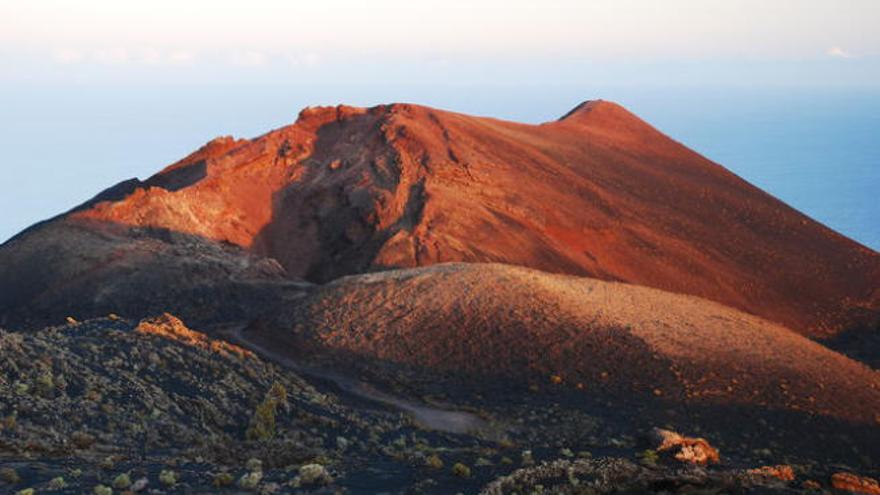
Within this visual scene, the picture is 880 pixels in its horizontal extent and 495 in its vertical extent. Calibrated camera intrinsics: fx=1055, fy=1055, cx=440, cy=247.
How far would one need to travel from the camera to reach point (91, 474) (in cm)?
978

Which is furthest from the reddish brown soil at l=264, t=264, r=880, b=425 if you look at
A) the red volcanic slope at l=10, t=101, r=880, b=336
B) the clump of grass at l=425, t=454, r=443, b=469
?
the clump of grass at l=425, t=454, r=443, b=469

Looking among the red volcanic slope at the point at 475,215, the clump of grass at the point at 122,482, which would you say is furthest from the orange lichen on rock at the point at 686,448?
the red volcanic slope at the point at 475,215

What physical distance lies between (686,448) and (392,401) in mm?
6358

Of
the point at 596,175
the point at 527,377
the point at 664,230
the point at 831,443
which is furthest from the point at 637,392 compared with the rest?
the point at 596,175

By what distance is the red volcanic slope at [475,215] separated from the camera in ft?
93.4

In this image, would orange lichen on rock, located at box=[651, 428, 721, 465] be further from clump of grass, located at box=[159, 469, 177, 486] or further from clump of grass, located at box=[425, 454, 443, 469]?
clump of grass, located at box=[159, 469, 177, 486]

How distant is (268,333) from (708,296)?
48.1 feet

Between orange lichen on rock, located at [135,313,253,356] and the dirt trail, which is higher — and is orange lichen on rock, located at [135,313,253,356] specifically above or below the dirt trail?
above

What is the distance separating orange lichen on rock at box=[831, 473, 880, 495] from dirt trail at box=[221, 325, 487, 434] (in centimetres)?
686

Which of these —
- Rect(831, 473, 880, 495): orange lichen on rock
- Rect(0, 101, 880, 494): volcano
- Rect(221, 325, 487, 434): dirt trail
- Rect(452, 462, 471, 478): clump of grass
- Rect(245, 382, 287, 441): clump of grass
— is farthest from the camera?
Rect(221, 325, 487, 434): dirt trail

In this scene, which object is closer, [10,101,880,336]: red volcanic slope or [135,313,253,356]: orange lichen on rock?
[135,313,253,356]: orange lichen on rock

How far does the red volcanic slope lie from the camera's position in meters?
28.5

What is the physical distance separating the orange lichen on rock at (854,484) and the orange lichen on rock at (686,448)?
1968 mm

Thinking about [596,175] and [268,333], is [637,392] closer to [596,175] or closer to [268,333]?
[268,333]
